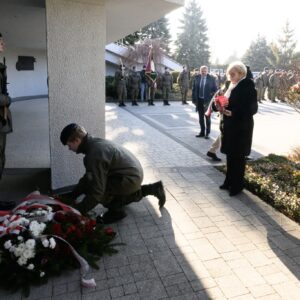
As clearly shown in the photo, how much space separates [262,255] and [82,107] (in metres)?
2.99

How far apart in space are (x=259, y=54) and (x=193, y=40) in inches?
523

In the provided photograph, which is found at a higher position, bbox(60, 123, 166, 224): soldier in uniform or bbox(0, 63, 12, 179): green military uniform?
bbox(0, 63, 12, 179): green military uniform

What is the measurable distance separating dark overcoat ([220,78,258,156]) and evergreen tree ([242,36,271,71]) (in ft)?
176

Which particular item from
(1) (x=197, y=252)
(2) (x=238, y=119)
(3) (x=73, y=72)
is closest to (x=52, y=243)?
(1) (x=197, y=252)

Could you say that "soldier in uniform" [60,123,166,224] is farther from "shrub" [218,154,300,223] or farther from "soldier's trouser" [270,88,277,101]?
"soldier's trouser" [270,88,277,101]

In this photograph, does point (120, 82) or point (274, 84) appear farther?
point (274, 84)

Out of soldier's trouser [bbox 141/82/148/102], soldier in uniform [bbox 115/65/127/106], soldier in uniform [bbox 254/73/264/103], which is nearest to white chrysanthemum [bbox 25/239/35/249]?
soldier in uniform [bbox 115/65/127/106]

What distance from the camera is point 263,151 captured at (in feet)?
25.1

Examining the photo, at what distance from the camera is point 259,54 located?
54.2 meters

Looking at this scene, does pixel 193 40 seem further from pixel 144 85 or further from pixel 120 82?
pixel 120 82

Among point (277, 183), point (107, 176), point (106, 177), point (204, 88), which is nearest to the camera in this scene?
point (106, 177)

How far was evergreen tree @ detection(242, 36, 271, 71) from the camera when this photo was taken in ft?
178

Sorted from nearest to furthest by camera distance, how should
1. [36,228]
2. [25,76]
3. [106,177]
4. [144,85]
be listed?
[36,228] → [106,177] → [25,76] → [144,85]

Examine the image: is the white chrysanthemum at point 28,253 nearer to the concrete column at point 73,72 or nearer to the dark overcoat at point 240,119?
the concrete column at point 73,72
